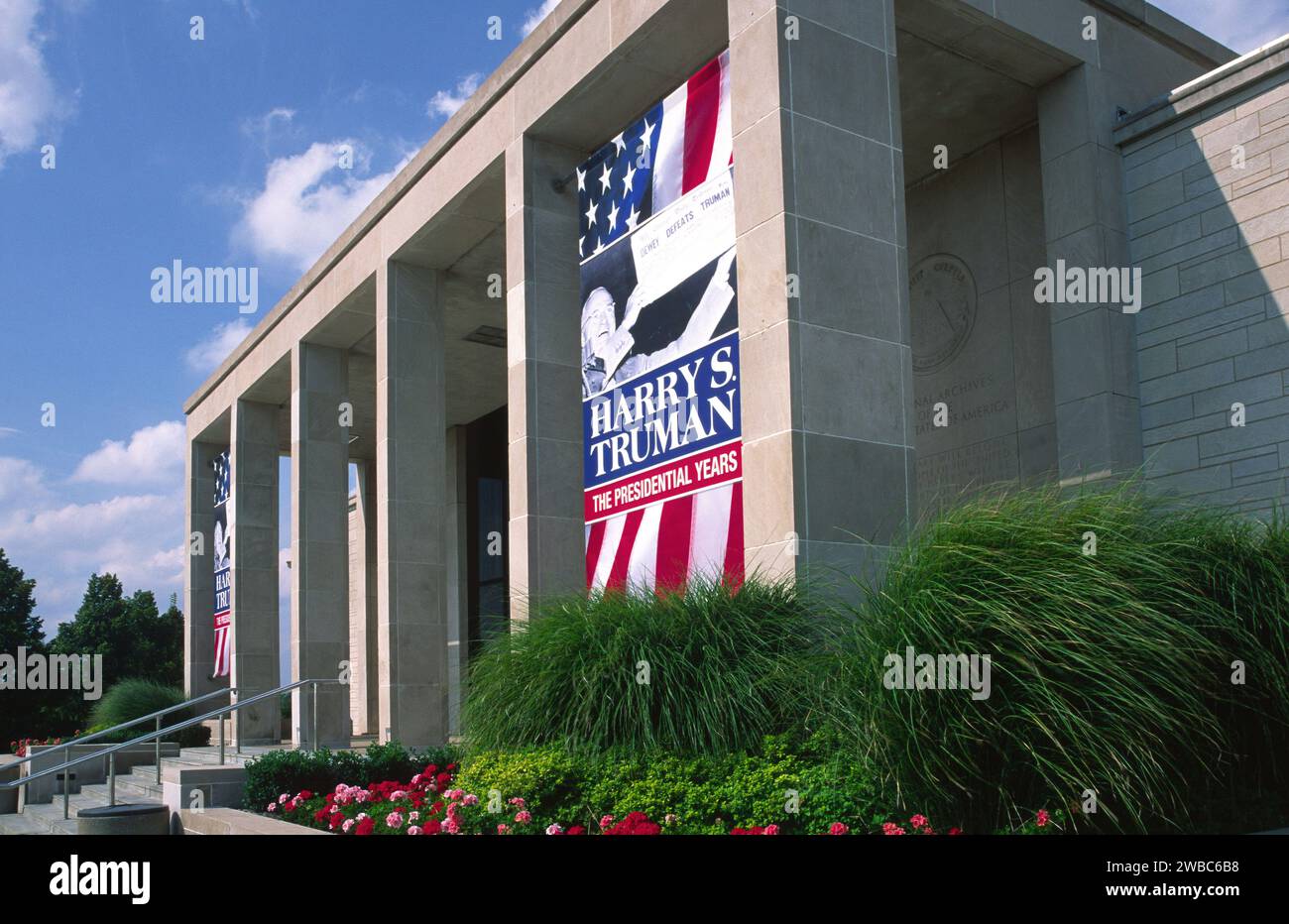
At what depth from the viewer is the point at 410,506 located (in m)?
19.5

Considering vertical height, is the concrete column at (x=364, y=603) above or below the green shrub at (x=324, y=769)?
above

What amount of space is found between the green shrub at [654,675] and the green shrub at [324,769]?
335 cm

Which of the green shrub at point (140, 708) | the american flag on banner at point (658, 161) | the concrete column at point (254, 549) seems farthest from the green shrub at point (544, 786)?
the concrete column at point (254, 549)

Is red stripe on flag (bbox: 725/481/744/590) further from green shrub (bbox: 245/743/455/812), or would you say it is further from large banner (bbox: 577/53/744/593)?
green shrub (bbox: 245/743/455/812)

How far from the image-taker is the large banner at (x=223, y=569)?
27.6 m

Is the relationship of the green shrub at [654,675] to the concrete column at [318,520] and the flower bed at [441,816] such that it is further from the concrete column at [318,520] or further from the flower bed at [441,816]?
the concrete column at [318,520]

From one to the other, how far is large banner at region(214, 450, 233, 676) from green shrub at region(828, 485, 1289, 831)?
22556 mm

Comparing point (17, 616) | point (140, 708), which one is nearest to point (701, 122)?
point (140, 708)

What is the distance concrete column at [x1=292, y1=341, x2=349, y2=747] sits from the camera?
2311cm

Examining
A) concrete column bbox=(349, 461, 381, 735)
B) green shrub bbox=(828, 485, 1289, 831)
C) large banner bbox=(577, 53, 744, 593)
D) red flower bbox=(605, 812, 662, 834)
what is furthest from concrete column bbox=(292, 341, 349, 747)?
green shrub bbox=(828, 485, 1289, 831)

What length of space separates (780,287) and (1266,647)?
513cm
